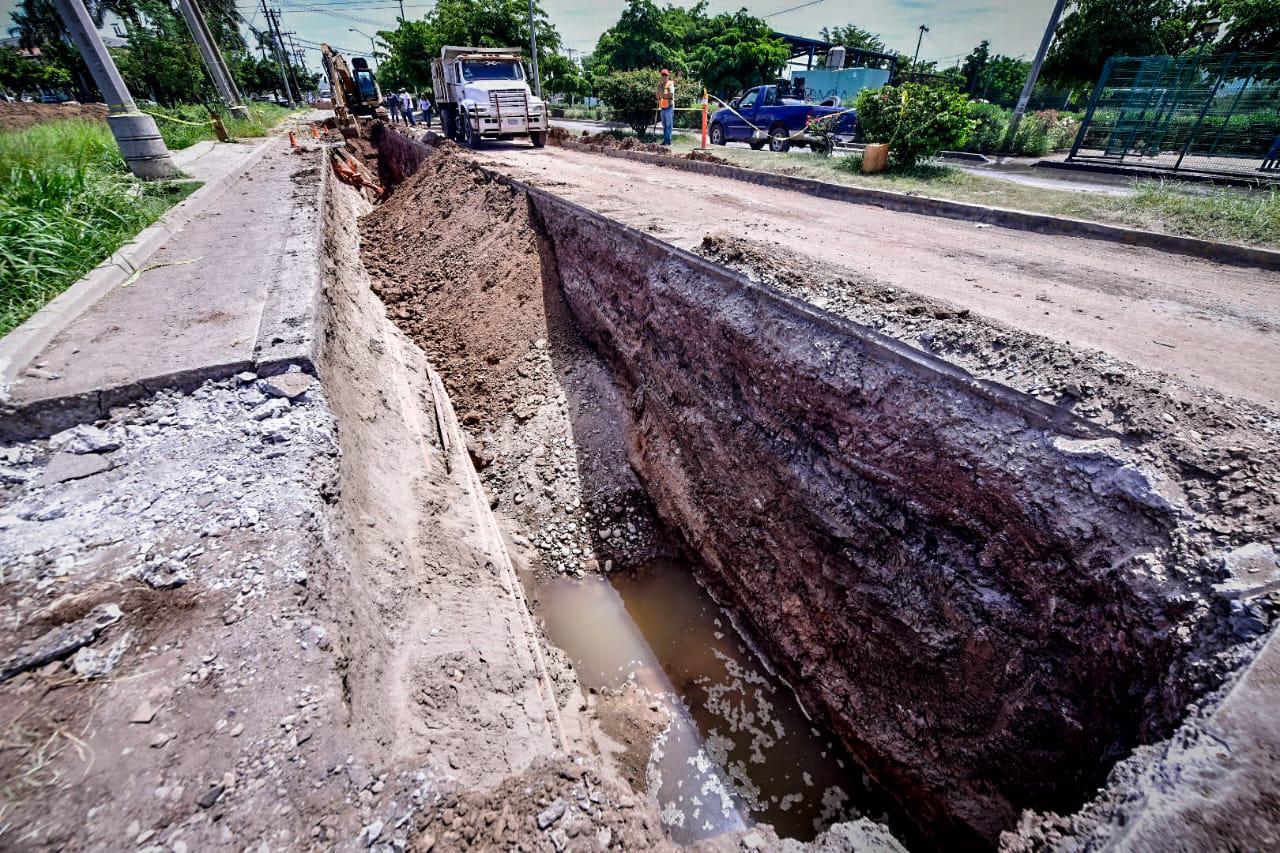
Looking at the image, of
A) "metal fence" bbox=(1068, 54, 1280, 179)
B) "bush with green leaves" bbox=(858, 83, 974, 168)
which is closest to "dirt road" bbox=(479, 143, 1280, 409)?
"bush with green leaves" bbox=(858, 83, 974, 168)

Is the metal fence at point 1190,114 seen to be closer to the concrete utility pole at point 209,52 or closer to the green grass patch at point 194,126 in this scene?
the green grass patch at point 194,126

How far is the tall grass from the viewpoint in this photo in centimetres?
443

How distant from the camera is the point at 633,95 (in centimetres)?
1978

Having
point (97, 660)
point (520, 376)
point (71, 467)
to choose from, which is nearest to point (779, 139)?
point (520, 376)

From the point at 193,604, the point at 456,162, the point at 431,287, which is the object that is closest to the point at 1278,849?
the point at 193,604

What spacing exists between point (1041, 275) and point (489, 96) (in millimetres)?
14633

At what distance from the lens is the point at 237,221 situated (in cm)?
703

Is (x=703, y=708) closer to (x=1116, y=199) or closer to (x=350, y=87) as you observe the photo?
(x=1116, y=199)

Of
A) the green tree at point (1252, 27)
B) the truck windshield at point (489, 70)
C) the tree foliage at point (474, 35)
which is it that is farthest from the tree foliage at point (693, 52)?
the green tree at point (1252, 27)

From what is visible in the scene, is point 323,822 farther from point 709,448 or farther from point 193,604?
point 709,448

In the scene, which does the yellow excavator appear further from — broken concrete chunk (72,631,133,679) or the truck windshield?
broken concrete chunk (72,631,133,679)

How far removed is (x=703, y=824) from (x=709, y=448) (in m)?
3.01

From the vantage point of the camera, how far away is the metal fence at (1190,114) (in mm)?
10297

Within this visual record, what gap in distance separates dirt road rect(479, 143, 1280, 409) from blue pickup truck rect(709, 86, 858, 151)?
9.90 m
